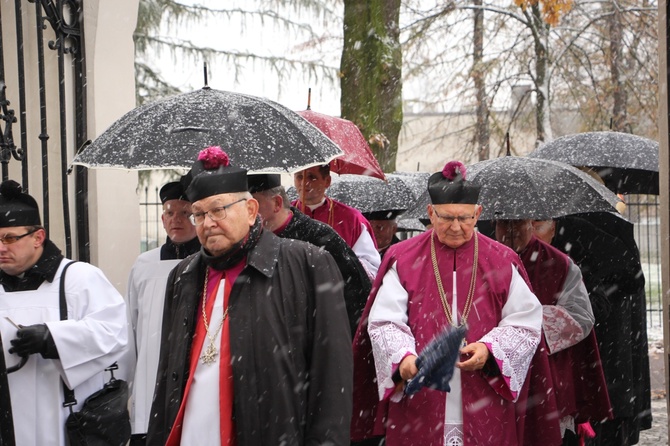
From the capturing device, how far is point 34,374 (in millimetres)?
5148

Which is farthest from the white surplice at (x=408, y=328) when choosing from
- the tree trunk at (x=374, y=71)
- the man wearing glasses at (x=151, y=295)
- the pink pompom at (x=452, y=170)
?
the tree trunk at (x=374, y=71)

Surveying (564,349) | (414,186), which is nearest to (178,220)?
(564,349)

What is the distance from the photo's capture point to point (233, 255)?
13.4 feet

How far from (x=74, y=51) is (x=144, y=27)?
11217 millimetres

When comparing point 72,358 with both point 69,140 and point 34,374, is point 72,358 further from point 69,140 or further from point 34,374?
point 69,140

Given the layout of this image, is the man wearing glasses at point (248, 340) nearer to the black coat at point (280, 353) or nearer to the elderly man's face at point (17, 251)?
the black coat at point (280, 353)

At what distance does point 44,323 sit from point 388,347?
1.74 meters

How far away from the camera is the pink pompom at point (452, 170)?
5184 mm

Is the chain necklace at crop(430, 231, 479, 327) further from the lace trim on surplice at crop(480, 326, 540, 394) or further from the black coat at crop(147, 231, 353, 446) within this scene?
the black coat at crop(147, 231, 353, 446)

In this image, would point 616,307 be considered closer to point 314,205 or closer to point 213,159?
point 314,205

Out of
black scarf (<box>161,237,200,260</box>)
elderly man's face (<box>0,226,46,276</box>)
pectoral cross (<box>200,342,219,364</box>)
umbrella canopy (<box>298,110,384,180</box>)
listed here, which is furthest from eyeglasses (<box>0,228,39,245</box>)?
umbrella canopy (<box>298,110,384,180</box>)

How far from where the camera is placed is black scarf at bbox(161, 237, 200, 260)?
5.61 m

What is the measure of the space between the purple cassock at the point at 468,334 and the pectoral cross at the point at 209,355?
111 cm

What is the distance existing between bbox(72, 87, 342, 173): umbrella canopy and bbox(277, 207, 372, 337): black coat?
742 millimetres
